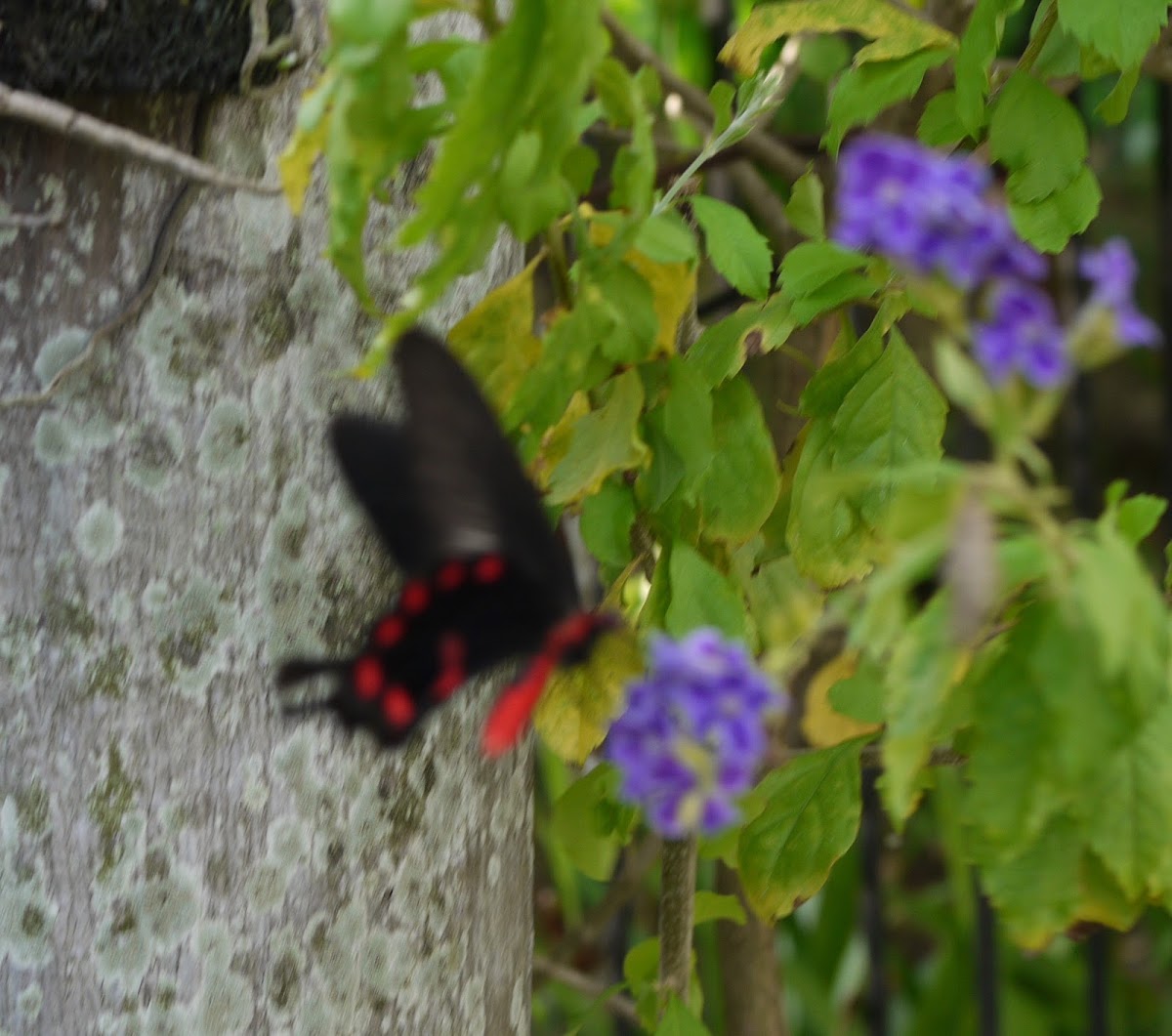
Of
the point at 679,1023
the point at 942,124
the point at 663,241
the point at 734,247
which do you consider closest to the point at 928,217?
the point at 663,241

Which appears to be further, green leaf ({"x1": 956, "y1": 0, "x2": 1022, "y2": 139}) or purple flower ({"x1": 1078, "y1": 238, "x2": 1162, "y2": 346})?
green leaf ({"x1": 956, "y1": 0, "x2": 1022, "y2": 139})

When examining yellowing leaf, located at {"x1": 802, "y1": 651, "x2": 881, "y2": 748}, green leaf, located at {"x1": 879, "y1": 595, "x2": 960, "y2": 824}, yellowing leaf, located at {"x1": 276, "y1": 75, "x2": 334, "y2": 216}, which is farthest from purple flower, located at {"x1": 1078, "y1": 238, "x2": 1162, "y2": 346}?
yellowing leaf, located at {"x1": 802, "y1": 651, "x2": 881, "y2": 748}

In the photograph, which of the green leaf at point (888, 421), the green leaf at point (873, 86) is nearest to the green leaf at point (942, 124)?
the green leaf at point (873, 86)

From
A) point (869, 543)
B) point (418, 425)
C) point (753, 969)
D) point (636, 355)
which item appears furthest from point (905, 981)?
point (418, 425)

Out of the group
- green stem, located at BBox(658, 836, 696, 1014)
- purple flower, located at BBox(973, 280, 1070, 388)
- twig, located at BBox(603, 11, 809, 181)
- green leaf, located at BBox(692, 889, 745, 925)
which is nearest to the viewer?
purple flower, located at BBox(973, 280, 1070, 388)

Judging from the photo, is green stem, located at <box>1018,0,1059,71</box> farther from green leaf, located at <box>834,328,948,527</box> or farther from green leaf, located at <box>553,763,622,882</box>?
green leaf, located at <box>553,763,622,882</box>

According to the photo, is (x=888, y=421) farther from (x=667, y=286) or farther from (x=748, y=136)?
(x=748, y=136)
